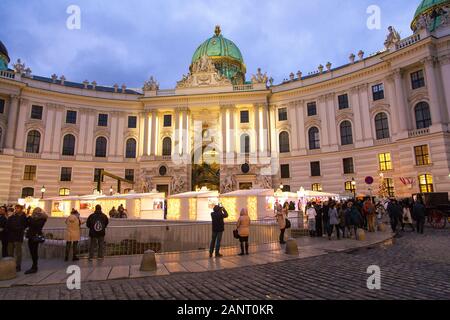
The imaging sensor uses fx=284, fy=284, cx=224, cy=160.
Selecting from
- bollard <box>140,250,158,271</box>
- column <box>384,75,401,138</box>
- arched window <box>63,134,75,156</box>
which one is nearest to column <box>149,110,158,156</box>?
arched window <box>63,134,75,156</box>

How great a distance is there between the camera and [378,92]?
37844 mm

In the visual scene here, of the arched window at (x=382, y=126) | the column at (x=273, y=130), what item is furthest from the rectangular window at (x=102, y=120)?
the arched window at (x=382, y=126)

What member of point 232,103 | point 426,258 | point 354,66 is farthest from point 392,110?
point 426,258

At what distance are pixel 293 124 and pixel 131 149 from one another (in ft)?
87.8

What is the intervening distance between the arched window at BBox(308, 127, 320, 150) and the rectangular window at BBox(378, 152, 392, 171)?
8481mm

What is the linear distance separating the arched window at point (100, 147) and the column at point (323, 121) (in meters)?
34.1

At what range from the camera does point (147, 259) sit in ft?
30.3

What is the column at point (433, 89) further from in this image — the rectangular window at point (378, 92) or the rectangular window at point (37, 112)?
the rectangular window at point (37, 112)

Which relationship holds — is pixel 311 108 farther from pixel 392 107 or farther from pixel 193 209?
pixel 193 209

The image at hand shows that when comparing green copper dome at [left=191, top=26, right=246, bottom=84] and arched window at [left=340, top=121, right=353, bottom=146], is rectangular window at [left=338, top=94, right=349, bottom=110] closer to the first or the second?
arched window at [left=340, top=121, right=353, bottom=146]

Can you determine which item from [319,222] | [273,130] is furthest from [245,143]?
[319,222]

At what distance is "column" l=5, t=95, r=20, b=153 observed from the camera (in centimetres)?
3980

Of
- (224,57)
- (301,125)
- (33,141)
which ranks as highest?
(224,57)

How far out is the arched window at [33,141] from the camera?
42.0 metres
